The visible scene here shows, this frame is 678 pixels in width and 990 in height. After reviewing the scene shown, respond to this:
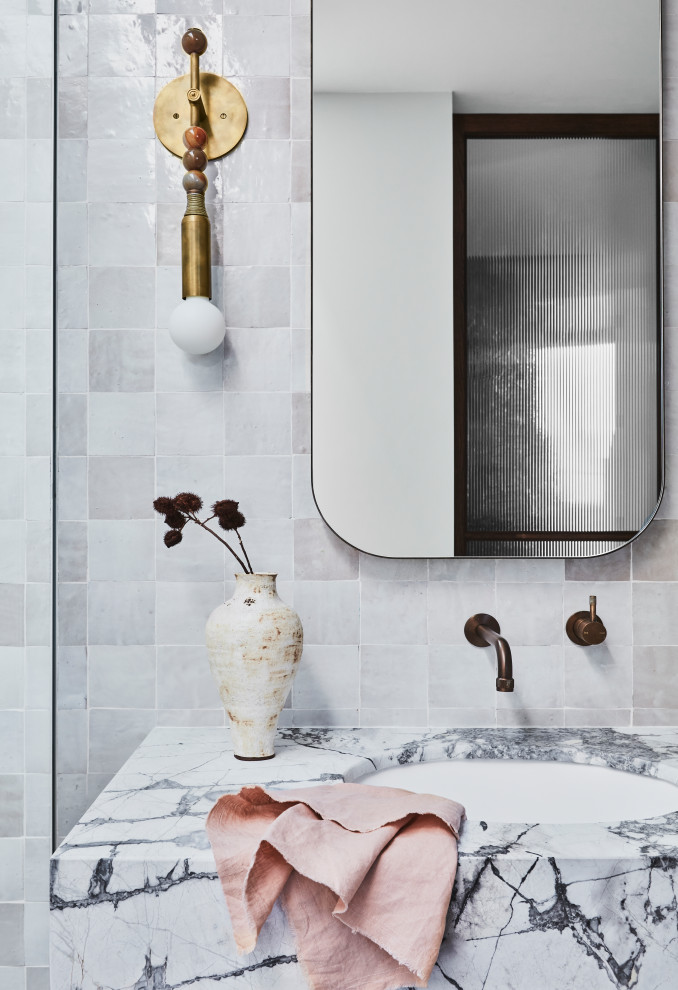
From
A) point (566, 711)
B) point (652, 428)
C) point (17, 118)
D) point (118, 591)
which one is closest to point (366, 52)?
point (17, 118)

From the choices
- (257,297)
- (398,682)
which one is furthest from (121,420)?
(398,682)

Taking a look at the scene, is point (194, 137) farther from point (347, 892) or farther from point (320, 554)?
point (347, 892)

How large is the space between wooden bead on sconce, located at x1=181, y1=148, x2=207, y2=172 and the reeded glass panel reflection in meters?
0.44

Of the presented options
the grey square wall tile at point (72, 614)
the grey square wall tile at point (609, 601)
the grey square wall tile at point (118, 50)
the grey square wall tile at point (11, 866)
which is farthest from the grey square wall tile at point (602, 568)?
the grey square wall tile at point (118, 50)

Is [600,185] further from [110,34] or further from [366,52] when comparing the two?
[110,34]

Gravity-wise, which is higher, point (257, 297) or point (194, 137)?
point (194, 137)

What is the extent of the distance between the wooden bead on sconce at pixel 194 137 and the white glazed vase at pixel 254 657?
27.9 inches

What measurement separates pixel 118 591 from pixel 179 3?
1.02m

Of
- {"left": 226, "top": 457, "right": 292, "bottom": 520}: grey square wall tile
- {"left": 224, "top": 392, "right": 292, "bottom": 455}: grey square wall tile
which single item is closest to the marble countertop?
{"left": 226, "top": 457, "right": 292, "bottom": 520}: grey square wall tile

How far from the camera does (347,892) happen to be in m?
0.79

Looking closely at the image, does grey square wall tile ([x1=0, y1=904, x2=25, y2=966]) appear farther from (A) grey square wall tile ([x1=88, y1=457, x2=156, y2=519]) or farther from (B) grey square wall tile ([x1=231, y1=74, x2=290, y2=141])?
(B) grey square wall tile ([x1=231, y1=74, x2=290, y2=141])

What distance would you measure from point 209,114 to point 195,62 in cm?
8

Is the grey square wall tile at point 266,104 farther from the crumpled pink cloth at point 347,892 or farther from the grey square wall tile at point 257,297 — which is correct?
the crumpled pink cloth at point 347,892

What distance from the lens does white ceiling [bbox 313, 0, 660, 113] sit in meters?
1.33
